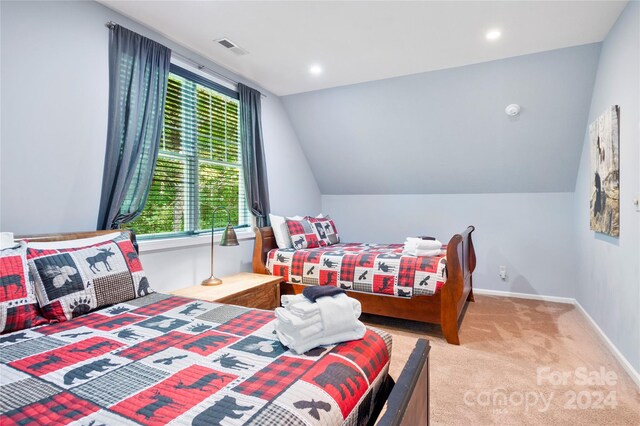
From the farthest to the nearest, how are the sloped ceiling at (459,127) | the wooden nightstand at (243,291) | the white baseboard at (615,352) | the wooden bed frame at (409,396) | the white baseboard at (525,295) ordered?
1. the white baseboard at (525,295)
2. the sloped ceiling at (459,127)
3. the wooden nightstand at (243,291)
4. the white baseboard at (615,352)
5. the wooden bed frame at (409,396)

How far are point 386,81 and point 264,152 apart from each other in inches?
60.9

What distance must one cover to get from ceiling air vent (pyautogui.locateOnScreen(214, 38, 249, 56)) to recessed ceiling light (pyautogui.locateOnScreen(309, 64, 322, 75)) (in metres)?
0.66

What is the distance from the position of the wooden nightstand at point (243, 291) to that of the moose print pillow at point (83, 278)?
0.60 m

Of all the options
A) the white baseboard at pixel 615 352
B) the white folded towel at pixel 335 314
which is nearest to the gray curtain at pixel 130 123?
the white folded towel at pixel 335 314

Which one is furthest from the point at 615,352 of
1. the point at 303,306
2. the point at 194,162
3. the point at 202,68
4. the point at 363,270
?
the point at 202,68

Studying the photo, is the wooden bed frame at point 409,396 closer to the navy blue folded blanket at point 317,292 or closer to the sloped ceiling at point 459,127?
the navy blue folded blanket at point 317,292

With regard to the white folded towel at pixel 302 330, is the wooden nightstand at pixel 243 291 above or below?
below

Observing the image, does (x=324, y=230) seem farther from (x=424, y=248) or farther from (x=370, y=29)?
(x=370, y=29)

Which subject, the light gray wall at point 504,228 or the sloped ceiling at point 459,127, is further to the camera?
the light gray wall at point 504,228

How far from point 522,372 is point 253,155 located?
297 cm

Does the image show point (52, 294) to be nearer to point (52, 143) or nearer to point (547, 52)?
point (52, 143)

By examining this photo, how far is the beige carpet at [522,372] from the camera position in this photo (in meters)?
1.85

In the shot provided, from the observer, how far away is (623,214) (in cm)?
238

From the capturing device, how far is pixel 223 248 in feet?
10.9
